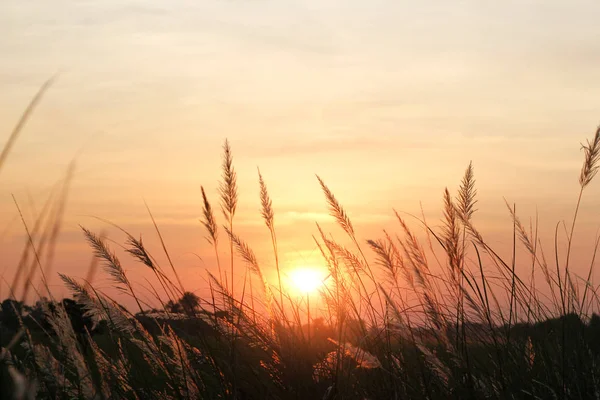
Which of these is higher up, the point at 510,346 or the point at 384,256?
the point at 384,256

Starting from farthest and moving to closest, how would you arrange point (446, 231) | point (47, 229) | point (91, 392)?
point (446, 231) → point (47, 229) → point (91, 392)

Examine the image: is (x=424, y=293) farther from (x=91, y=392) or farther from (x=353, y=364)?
(x=91, y=392)

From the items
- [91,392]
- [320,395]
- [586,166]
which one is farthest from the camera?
[586,166]

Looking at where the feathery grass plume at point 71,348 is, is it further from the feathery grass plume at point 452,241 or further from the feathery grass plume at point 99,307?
the feathery grass plume at point 452,241

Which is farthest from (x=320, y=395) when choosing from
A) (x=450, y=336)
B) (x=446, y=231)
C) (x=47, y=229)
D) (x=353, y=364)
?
(x=47, y=229)

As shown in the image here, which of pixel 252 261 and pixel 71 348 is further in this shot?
pixel 252 261

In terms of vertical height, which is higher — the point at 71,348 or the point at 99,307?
the point at 99,307

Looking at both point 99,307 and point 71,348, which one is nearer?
point 71,348

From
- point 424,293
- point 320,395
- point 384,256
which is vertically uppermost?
point 384,256

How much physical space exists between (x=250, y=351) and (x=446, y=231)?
1213 mm

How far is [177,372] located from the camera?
3.02m

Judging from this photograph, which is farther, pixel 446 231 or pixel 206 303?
pixel 206 303

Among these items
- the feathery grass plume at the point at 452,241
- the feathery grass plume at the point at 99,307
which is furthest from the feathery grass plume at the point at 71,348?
the feathery grass plume at the point at 452,241

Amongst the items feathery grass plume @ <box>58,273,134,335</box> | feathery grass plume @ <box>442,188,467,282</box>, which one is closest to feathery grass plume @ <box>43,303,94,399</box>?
feathery grass plume @ <box>58,273,134,335</box>
